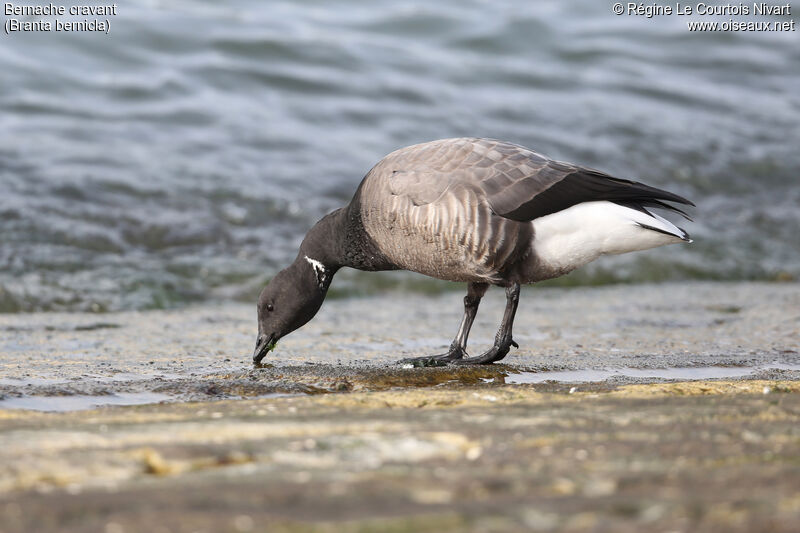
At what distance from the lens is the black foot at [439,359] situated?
6375mm

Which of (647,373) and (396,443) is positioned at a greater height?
(396,443)

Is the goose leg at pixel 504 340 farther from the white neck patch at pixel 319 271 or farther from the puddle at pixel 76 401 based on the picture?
the puddle at pixel 76 401

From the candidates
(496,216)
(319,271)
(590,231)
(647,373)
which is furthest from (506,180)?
(319,271)

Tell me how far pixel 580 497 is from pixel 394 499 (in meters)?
0.49

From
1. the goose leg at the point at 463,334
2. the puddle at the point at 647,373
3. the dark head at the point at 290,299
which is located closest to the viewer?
the puddle at the point at 647,373

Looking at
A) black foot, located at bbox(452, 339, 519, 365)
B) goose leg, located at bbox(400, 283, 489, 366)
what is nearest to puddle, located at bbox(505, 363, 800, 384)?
black foot, located at bbox(452, 339, 519, 365)

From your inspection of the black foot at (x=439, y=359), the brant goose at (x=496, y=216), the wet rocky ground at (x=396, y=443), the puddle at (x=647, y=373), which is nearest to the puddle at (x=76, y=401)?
the wet rocky ground at (x=396, y=443)

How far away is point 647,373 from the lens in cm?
616

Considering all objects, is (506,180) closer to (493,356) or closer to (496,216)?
(496,216)

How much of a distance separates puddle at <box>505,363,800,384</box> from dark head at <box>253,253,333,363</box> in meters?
1.79

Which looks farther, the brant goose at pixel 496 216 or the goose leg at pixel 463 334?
the goose leg at pixel 463 334

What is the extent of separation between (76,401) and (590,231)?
3.48m

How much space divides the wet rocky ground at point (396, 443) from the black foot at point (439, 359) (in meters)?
0.16

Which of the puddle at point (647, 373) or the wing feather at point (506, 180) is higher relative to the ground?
the wing feather at point (506, 180)
